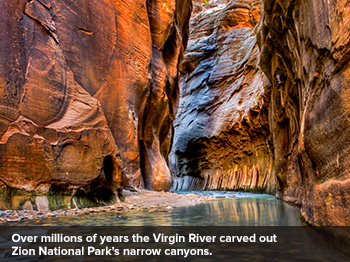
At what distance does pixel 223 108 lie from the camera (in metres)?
19.9

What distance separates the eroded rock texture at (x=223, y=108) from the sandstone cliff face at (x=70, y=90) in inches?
331

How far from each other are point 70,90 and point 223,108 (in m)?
15.0

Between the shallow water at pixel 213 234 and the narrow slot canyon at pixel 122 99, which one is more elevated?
the narrow slot canyon at pixel 122 99

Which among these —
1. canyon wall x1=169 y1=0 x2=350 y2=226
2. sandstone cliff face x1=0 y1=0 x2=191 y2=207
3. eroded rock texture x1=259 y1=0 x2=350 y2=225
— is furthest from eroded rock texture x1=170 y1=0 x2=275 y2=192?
eroded rock texture x1=259 y1=0 x2=350 y2=225

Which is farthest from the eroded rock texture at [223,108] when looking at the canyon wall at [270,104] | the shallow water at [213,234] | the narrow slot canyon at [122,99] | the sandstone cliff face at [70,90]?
the shallow water at [213,234]

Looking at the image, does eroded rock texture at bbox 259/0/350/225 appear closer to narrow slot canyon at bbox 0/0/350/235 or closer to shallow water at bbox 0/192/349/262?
narrow slot canyon at bbox 0/0/350/235

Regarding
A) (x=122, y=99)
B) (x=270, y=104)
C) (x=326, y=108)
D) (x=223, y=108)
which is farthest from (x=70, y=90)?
(x=223, y=108)

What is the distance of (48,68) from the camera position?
602 cm

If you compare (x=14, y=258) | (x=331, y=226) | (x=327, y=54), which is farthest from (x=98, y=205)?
(x=327, y=54)

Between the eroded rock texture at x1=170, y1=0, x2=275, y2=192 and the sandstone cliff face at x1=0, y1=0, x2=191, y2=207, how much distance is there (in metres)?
8.41

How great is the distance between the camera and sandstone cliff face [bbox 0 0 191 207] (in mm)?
5277

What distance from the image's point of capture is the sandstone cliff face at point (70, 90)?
17.3 ft

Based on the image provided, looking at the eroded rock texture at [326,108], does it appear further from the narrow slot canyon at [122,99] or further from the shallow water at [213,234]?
the shallow water at [213,234]

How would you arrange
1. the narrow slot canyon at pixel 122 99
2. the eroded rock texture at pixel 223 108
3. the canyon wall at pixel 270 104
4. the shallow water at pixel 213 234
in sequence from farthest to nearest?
the eroded rock texture at pixel 223 108
the narrow slot canyon at pixel 122 99
the canyon wall at pixel 270 104
the shallow water at pixel 213 234
